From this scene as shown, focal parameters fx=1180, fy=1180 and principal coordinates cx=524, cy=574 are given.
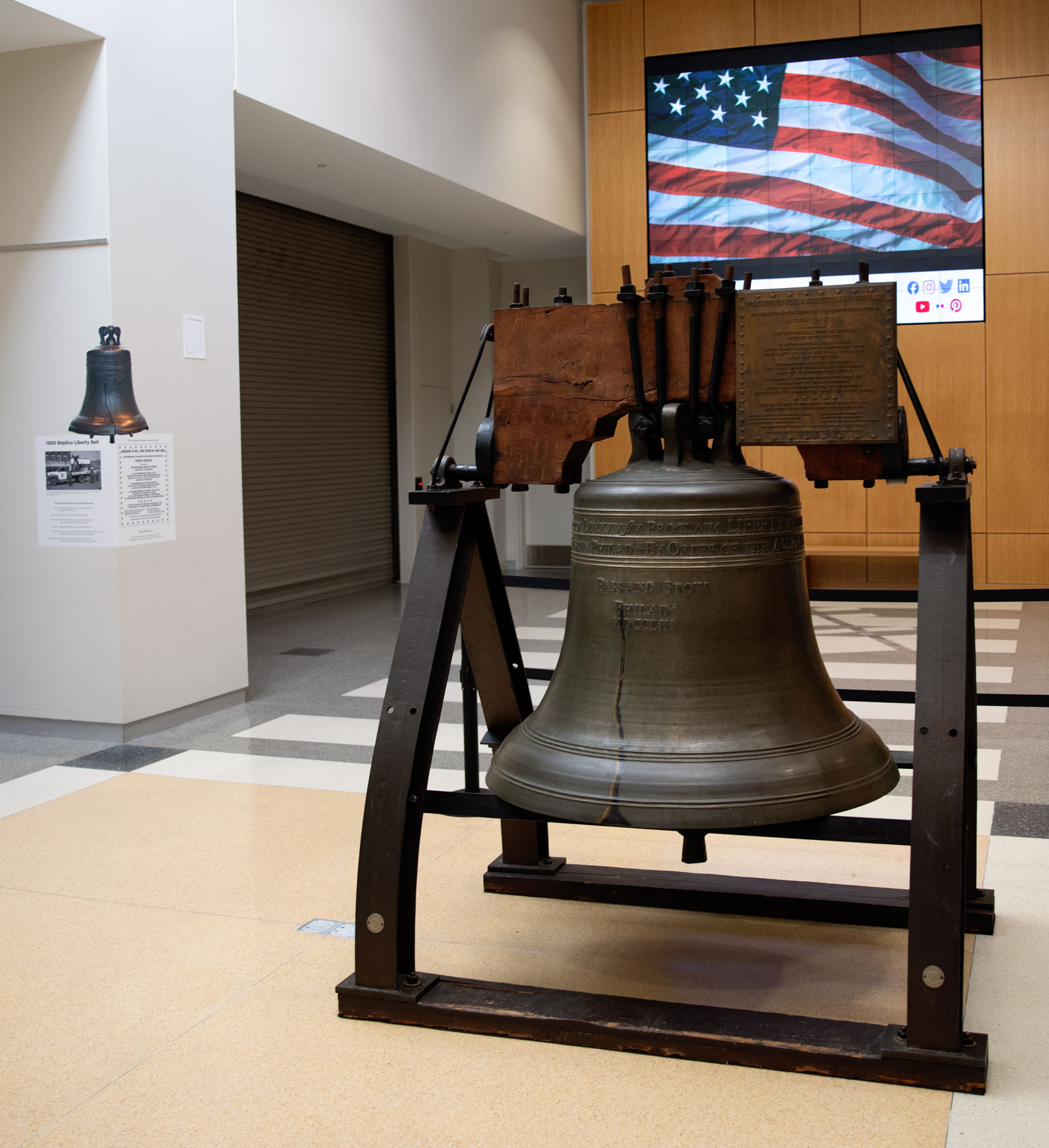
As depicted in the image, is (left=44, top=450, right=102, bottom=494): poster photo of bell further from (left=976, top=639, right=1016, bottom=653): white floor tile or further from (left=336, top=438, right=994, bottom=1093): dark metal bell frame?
(left=976, top=639, right=1016, bottom=653): white floor tile

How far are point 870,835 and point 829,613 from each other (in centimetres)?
619

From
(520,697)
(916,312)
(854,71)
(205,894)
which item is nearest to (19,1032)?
(205,894)

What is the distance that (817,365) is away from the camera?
2078 millimetres

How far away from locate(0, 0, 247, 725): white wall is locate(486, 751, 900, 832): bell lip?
10.1ft

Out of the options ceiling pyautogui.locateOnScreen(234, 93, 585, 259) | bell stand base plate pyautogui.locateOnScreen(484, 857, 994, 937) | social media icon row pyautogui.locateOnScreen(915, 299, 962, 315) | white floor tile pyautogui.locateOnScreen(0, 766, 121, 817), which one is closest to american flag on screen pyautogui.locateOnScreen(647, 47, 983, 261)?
social media icon row pyautogui.locateOnScreen(915, 299, 962, 315)

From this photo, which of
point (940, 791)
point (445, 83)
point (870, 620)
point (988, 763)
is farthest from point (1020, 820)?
point (445, 83)

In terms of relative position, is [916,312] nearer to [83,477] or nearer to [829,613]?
[829,613]

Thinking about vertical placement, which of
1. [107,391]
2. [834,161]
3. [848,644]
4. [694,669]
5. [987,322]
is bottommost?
[848,644]

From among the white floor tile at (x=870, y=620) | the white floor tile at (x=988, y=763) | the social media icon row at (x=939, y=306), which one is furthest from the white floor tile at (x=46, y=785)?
the social media icon row at (x=939, y=306)

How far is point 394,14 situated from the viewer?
6.72m

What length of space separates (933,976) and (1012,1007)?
456 mm

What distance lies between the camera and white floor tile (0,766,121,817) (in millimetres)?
3812

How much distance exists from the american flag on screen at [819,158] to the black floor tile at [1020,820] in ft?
20.7

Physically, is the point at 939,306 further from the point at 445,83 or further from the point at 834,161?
the point at 445,83
